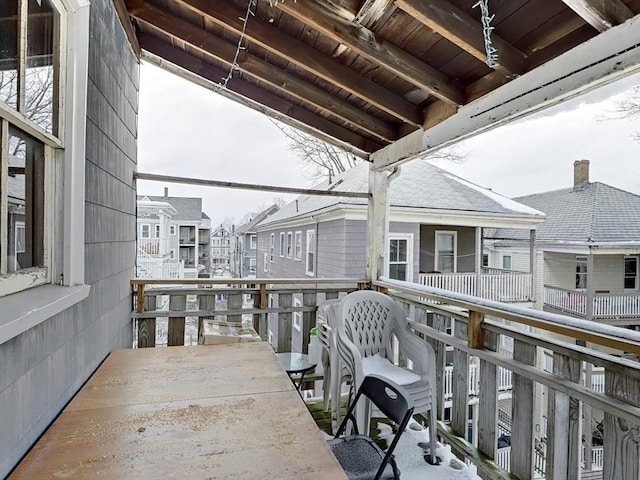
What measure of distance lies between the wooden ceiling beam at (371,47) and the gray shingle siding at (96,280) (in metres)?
1.09

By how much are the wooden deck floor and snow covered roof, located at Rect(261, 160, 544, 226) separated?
488 centimetres

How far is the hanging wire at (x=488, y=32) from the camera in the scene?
1.73 metres

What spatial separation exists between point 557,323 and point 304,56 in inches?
87.5

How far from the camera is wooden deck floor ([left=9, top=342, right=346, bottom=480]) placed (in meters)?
1.07

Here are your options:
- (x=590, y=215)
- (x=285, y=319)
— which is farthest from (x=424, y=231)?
(x=285, y=319)

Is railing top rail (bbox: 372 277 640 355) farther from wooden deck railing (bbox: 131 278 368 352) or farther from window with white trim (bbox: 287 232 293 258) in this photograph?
window with white trim (bbox: 287 232 293 258)

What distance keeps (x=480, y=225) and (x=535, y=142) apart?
2.28m

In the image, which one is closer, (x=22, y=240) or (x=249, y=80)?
(x=22, y=240)

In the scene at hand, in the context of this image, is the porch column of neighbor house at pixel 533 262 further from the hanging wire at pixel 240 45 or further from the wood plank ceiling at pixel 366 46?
the hanging wire at pixel 240 45

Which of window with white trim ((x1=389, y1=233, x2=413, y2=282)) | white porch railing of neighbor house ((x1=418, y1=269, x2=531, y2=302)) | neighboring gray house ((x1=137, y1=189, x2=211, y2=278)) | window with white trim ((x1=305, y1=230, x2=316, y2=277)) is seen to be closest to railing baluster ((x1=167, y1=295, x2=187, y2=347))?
window with white trim ((x1=389, y1=233, x2=413, y2=282))

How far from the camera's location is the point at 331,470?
42.4 inches

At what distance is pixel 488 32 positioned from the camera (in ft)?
5.92

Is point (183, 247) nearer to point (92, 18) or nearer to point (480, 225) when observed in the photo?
point (480, 225)

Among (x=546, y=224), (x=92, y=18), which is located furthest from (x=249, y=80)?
(x=546, y=224)
